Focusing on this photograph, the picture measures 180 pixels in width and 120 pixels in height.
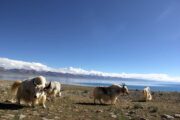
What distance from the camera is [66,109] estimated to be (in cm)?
1836

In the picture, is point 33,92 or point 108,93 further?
point 108,93

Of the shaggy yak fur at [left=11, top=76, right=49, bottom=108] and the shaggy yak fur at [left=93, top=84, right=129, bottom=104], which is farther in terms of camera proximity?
the shaggy yak fur at [left=93, top=84, right=129, bottom=104]

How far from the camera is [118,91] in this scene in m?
25.2

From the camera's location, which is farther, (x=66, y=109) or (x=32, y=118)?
(x=66, y=109)

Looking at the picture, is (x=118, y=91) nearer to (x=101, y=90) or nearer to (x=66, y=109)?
(x=101, y=90)

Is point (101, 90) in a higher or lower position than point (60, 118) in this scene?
higher

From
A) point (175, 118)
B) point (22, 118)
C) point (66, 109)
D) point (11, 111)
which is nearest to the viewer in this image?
point (22, 118)

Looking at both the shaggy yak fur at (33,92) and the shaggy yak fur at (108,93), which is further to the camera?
the shaggy yak fur at (108,93)

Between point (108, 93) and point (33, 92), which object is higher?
point (108, 93)

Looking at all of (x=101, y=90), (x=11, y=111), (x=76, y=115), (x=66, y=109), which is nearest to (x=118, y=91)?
(x=101, y=90)

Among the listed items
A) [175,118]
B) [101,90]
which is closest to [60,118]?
[175,118]

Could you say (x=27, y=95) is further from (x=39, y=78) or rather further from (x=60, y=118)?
(x=60, y=118)

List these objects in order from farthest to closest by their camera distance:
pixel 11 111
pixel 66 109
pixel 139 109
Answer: pixel 139 109 → pixel 66 109 → pixel 11 111

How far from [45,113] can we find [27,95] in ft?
8.77
